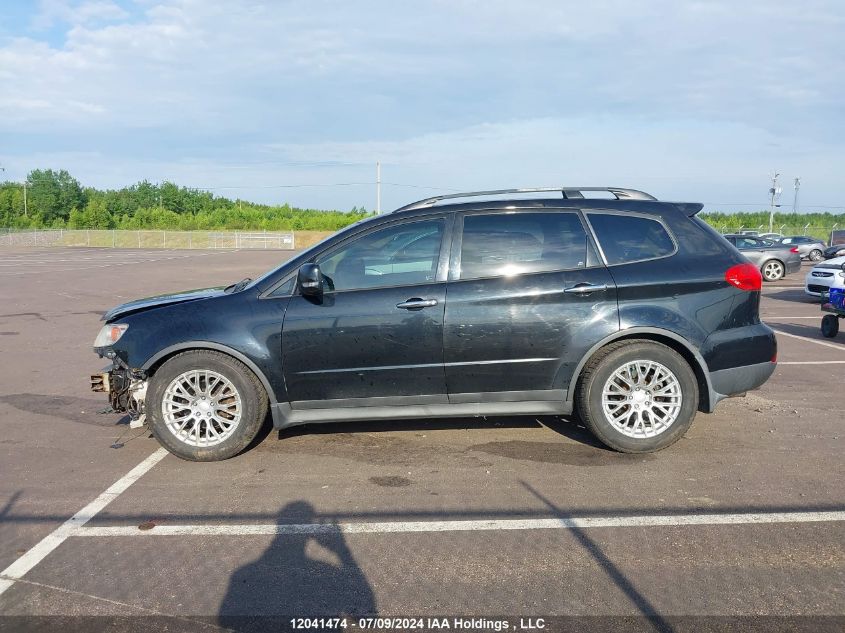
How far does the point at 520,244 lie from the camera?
17.5ft

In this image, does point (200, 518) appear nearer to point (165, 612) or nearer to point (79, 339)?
point (165, 612)

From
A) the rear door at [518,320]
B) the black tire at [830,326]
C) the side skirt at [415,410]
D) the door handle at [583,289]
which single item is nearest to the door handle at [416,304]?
the rear door at [518,320]

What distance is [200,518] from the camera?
431 centimetres

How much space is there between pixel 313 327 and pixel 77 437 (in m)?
2.45

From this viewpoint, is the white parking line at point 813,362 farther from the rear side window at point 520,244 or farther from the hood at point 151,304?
the hood at point 151,304

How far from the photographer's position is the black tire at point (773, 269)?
74.3ft

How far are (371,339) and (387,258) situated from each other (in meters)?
0.64

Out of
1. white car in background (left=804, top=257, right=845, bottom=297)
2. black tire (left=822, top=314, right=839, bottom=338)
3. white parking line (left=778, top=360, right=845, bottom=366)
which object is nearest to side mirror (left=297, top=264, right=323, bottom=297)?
white parking line (left=778, top=360, right=845, bottom=366)

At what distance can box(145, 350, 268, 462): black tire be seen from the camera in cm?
522

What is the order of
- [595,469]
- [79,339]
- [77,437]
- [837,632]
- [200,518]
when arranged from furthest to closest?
[79,339] → [77,437] → [595,469] → [200,518] → [837,632]

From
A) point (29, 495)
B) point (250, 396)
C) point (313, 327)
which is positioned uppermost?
point (313, 327)

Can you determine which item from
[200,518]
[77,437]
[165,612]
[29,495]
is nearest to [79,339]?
[77,437]

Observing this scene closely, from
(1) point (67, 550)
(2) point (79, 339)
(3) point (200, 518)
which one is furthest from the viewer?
(2) point (79, 339)

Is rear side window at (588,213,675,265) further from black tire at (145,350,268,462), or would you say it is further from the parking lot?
black tire at (145,350,268,462)
